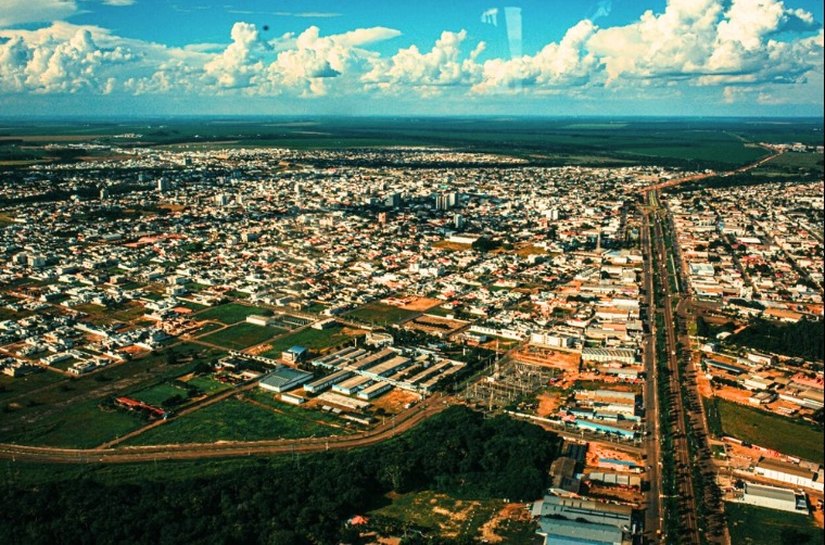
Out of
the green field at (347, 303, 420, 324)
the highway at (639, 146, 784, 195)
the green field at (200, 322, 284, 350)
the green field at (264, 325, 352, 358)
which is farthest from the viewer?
the highway at (639, 146, 784, 195)

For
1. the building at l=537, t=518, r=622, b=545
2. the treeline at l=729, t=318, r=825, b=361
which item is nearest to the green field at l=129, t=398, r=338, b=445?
the building at l=537, t=518, r=622, b=545

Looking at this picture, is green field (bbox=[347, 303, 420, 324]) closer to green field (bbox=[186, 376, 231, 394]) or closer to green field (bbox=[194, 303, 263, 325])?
green field (bbox=[194, 303, 263, 325])

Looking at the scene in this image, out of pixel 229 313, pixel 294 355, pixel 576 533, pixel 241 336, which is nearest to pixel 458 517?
pixel 576 533

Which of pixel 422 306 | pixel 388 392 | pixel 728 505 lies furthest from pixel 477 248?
pixel 728 505

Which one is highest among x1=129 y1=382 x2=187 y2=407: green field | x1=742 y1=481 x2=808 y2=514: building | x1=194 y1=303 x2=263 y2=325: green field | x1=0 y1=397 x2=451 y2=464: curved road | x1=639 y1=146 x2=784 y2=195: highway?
x1=639 y1=146 x2=784 y2=195: highway

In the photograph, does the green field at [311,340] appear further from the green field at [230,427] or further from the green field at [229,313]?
the green field at [230,427]

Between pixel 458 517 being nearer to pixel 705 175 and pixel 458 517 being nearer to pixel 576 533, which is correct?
pixel 576 533

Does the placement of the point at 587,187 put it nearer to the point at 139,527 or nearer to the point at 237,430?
the point at 237,430
